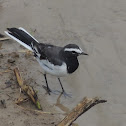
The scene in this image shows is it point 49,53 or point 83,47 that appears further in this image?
point 83,47

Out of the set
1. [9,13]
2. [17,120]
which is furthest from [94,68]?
[9,13]

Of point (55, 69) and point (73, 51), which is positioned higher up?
point (73, 51)

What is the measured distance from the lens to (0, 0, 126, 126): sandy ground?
6.60m

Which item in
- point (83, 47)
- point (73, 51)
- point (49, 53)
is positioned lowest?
point (83, 47)

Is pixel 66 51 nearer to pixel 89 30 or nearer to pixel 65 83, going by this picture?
pixel 65 83

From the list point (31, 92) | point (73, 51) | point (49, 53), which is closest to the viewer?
point (73, 51)

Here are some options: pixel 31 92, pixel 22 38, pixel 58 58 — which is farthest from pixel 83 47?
pixel 31 92

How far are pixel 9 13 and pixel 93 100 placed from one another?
4.90 meters

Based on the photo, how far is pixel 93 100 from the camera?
18.0 feet

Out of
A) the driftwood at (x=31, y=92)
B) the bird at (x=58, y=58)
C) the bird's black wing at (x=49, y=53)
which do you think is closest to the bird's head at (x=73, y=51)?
the bird at (x=58, y=58)

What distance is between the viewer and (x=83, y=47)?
27.6 ft

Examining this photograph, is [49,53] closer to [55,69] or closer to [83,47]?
[55,69]

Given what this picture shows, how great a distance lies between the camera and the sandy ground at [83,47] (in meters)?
6.60

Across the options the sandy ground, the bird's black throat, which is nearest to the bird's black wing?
the bird's black throat
